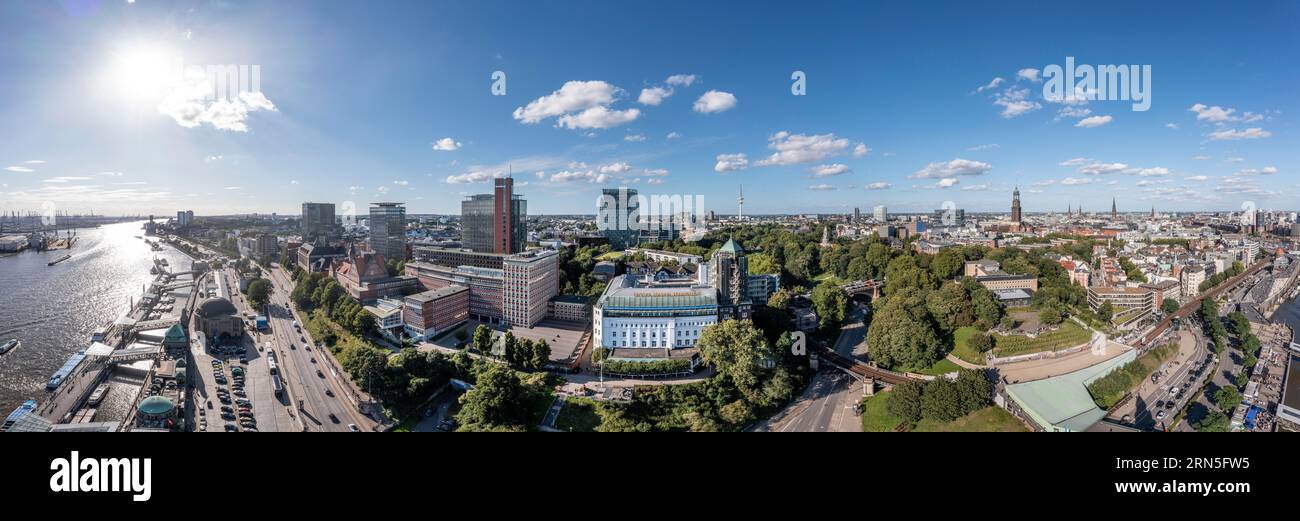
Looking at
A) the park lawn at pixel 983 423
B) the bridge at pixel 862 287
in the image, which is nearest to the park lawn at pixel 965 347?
the park lawn at pixel 983 423

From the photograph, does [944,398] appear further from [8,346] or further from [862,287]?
[8,346]

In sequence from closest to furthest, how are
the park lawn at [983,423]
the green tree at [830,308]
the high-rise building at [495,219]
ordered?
the park lawn at [983,423], the green tree at [830,308], the high-rise building at [495,219]

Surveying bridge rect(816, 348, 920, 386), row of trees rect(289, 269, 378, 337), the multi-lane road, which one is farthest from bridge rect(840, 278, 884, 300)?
the multi-lane road

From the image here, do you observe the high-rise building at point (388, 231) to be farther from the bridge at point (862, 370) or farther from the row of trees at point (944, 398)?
the row of trees at point (944, 398)

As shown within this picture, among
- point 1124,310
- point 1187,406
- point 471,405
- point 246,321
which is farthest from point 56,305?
point 1124,310

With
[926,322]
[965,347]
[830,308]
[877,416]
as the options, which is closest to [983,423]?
[877,416]
